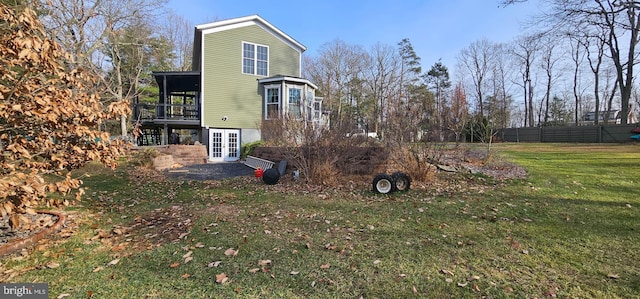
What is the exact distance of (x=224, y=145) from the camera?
655 inches

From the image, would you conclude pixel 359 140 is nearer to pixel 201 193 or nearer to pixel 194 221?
pixel 201 193

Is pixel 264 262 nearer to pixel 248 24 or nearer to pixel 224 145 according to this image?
pixel 224 145

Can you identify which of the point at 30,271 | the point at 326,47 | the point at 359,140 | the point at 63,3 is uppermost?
the point at 326,47

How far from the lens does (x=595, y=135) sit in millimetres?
24875

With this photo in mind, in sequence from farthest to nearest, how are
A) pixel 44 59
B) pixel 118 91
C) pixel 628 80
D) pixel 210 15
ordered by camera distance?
1. pixel 210 15
2. pixel 118 91
3. pixel 628 80
4. pixel 44 59

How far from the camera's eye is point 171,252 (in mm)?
3805

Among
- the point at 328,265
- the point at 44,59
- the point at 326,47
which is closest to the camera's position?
the point at 44,59

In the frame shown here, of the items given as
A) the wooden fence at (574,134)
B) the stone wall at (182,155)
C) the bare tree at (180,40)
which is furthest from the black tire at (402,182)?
the bare tree at (180,40)

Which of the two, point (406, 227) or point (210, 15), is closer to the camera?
point (406, 227)

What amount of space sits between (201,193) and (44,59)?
188 inches

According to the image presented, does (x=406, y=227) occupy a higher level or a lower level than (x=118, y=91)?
lower

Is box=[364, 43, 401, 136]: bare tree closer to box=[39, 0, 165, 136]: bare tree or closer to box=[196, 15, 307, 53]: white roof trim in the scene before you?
box=[196, 15, 307, 53]: white roof trim

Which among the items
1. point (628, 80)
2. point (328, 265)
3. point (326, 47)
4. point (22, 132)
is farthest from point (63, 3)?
point (628, 80)

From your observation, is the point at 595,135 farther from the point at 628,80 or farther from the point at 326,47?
the point at 326,47
